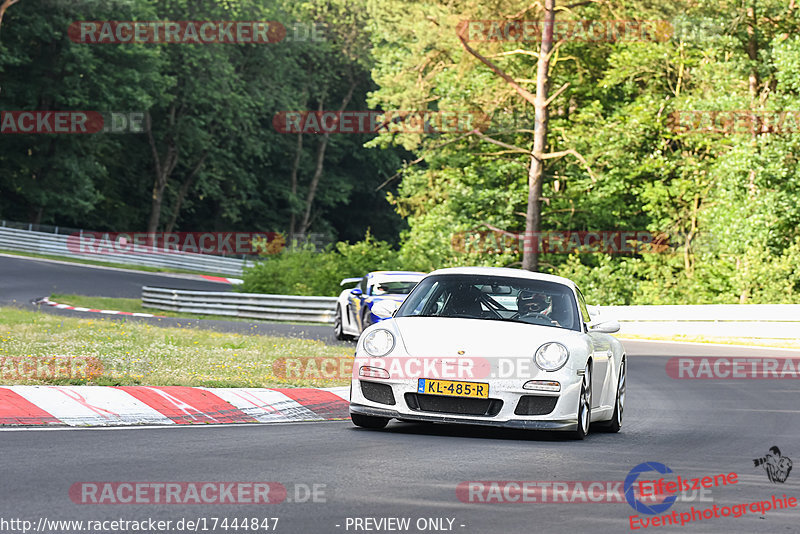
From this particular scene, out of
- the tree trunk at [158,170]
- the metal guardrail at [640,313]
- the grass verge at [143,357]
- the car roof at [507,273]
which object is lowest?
the metal guardrail at [640,313]

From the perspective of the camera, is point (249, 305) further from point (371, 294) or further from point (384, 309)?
point (384, 309)

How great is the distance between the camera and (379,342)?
10602 mm

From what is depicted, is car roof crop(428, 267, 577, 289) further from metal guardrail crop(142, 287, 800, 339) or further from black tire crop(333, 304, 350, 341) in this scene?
metal guardrail crop(142, 287, 800, 339)

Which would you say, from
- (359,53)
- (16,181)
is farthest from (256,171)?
(16,181)

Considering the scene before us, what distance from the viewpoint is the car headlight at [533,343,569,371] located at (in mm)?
10305

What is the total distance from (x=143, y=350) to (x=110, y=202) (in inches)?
2241

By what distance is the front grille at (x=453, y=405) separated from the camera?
10.2 meters

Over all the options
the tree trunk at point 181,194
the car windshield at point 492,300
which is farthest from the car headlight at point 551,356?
the tree trunk at point 181,194

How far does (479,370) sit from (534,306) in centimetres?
145

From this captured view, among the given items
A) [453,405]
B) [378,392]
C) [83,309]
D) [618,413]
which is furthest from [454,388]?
[83,309]

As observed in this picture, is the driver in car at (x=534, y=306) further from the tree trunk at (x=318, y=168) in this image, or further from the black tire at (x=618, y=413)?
the tree trunk at (x=318, y=168)

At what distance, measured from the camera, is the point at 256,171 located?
263ft

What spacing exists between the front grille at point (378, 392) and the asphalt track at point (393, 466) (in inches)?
12.5

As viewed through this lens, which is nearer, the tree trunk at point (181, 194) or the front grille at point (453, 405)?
the front grille at point (453, 405)
